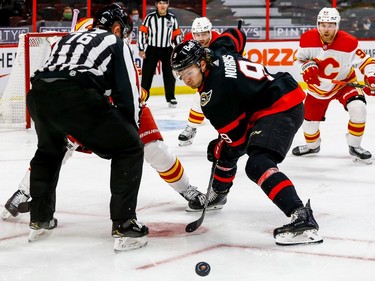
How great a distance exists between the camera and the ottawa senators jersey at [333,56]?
5324mm

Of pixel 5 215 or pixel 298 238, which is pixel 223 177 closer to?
pixel 298 238

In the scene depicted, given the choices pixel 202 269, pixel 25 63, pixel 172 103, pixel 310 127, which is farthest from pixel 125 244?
pixel 172 103

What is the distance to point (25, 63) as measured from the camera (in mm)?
6598

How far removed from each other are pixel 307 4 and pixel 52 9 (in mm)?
3307

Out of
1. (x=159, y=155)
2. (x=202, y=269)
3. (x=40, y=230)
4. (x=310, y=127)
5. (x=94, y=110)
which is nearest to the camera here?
(x=202, y=269)

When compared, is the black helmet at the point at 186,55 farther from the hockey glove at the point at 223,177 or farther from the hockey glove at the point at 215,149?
the hockey glove at the point at 223,177

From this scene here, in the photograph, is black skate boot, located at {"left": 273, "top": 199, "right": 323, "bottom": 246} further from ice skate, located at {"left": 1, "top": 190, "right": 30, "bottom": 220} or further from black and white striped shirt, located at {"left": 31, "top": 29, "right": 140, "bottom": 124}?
ice skate, located at {"left": 1, "top": 190, "right": 30, "bottom": 220}

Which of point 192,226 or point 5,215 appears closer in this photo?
point 192,226

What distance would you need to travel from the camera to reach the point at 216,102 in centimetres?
322

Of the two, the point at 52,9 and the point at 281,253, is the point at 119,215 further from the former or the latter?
the point at 52,9

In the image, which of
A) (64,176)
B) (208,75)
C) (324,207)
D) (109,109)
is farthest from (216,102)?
(64,176)

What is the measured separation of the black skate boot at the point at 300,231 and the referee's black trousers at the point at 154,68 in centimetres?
508

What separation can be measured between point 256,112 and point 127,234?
72cm

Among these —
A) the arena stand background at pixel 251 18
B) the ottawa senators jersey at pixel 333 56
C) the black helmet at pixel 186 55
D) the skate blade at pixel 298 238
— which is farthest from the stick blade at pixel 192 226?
the arena stand background at pixel 251 18
